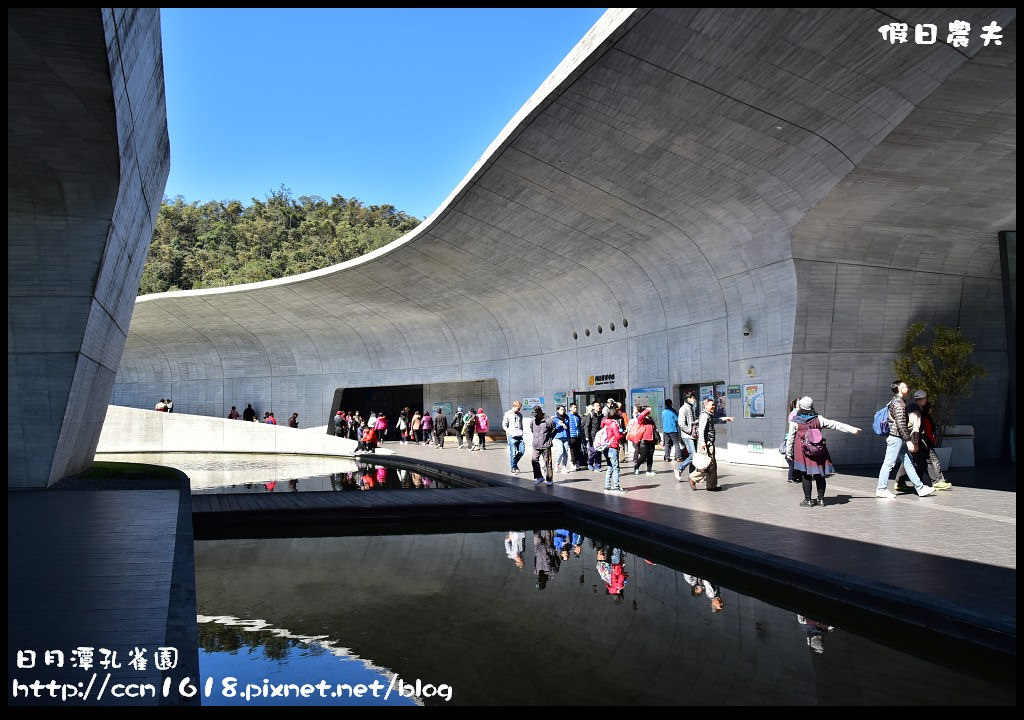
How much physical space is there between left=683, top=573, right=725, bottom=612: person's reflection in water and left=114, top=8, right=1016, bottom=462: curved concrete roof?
6903 mm

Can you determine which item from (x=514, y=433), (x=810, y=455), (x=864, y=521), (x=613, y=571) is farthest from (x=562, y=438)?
(x=613, y=571)

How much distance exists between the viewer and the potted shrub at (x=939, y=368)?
14.1 metres

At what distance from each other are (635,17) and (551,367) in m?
15.7

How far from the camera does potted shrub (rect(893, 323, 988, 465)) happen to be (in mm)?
14125

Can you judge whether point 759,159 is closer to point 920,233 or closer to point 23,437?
point 920,233

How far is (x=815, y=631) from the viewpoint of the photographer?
513cm

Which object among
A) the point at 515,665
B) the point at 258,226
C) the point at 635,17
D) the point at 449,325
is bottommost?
the point at 515,665

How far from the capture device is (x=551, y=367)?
82.4 ft

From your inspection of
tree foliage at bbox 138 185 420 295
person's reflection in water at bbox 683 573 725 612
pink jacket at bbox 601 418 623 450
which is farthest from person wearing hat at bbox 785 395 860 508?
tree foliage at bbox 138 185 420 295

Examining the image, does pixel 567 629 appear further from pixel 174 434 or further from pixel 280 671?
pixel 174 434

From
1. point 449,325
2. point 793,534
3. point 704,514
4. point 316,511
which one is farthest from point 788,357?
point 449,325

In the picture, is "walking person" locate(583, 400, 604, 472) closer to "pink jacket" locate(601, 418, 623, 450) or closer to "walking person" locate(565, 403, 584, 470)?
"walking person" locate(565, 403, 584, 470)

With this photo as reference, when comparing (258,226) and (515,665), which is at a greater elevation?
(258,226)

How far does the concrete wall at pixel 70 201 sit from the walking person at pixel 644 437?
8845 millimetres
